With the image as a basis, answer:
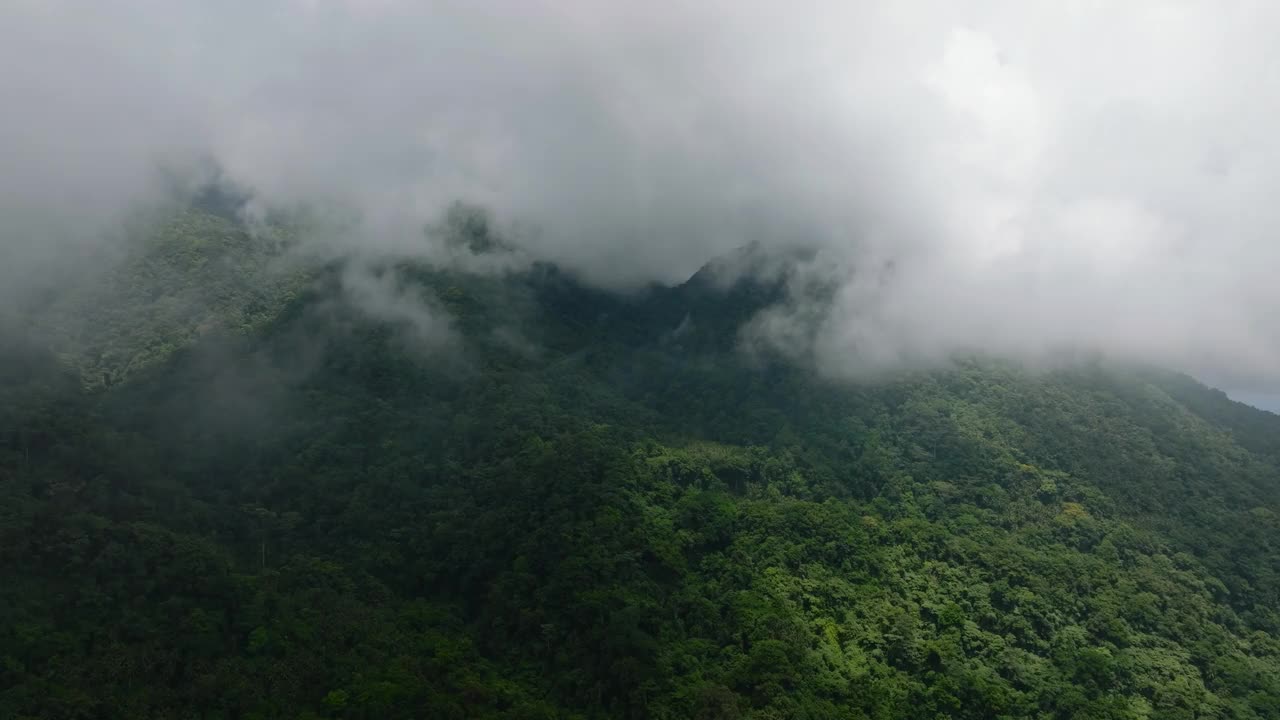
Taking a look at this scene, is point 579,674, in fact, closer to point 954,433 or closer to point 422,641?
point 422,641

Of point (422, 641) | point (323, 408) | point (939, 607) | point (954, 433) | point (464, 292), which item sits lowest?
point (422, 641)

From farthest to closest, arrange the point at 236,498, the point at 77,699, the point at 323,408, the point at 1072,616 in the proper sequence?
the point at 323,408 < the point at 236,498 < the point at 1072,616 < the point at 77,699

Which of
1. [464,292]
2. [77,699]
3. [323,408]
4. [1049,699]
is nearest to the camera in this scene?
[77,699]

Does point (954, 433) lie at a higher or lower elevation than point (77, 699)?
higher

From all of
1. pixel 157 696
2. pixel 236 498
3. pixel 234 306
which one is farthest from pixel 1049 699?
pixel 234 306

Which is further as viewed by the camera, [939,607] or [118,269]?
[118,269]

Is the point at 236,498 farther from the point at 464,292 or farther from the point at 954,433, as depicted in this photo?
the point at 954,433

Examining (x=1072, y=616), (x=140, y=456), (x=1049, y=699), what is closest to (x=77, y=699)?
(x=140, y=456)
